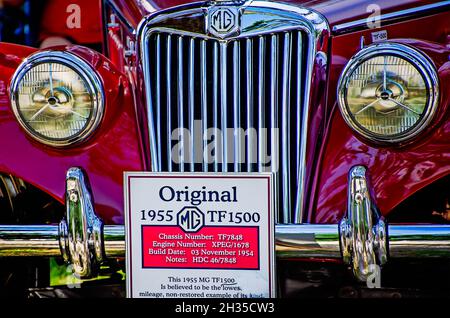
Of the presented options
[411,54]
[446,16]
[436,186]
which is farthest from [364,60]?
[436,186]

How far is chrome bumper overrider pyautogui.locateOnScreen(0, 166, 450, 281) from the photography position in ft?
7.22

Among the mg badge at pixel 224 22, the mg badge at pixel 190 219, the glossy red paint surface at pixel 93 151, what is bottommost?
the mg badge at pixel 190 219

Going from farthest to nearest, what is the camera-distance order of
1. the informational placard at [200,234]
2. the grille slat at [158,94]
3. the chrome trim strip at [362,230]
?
the grille slat at [158,94] → the informational placard at [200,234] → the chrome trim strip at [362,230]

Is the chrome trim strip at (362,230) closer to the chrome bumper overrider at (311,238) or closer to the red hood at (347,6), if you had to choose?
the chrome bumper overrider at (311,238)

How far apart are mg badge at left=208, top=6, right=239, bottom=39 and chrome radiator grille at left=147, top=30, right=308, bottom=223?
3 centimetres

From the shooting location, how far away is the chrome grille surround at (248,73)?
235 cm

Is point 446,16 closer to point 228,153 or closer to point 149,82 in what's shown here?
point 228,153

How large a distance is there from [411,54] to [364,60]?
0.45 ft

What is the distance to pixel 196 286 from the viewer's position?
2363mm

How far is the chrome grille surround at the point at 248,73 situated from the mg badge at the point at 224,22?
0.05ft

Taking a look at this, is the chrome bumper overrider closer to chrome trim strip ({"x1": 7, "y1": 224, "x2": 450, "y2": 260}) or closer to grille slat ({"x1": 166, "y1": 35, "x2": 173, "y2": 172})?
chrome trim strip ({"x1": 7, "y1": 224, "x2": 450, "y2": 260})

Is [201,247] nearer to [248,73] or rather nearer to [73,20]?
[248,73]

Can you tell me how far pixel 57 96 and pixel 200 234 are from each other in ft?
2.03

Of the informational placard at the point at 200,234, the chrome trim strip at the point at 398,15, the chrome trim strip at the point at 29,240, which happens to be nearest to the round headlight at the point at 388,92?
the chrome trim strip at the point at 398,15
